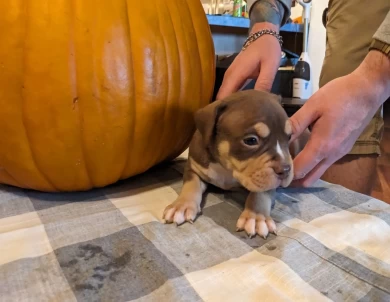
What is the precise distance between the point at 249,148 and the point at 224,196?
0.20m

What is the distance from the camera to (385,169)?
182 centimetres

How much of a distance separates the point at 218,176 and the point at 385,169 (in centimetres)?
101

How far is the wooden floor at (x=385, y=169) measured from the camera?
1.65 m

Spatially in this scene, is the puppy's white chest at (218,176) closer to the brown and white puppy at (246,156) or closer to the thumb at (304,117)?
the brown and white puppy at (246,156)

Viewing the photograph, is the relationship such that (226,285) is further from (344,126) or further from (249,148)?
(344,126)

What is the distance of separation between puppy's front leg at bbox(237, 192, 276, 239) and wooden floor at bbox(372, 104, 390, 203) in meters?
0.85

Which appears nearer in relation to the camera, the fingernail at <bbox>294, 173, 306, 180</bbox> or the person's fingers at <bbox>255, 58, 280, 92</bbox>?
the fingernail at <bbox>294, 173, 306, 180</bbox>

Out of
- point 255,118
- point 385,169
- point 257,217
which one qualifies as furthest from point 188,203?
point 385,169

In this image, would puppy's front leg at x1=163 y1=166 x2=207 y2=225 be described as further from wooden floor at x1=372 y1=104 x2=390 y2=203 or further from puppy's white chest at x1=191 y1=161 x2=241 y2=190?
wooden floor at x1=372 y1=104 x2=390 y2=203

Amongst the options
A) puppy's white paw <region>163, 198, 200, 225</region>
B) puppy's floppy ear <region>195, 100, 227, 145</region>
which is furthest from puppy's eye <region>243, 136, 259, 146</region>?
puppy's white paw <region>163, 198, 200, 225</region>

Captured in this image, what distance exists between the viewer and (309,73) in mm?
3291

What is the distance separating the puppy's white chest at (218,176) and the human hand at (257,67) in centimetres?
33

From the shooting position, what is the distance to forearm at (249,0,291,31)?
64.4 inches

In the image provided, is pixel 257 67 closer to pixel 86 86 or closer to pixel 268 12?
pixel 268 12
